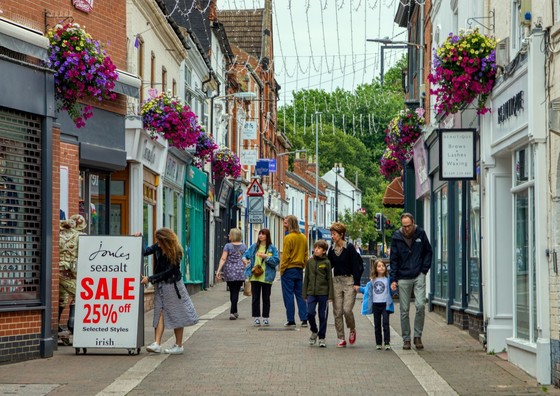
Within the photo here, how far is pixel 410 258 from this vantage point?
15.9 meters

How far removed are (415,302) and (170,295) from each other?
325 centimetres

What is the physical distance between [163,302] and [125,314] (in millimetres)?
513

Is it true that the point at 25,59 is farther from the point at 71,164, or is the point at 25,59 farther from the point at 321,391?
the point at 321,391

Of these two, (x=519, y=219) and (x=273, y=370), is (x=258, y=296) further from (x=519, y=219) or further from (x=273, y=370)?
(x=273, y=370)

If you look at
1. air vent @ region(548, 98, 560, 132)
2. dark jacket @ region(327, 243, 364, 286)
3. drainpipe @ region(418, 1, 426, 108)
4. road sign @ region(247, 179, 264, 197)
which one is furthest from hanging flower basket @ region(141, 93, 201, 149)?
air vent @ region(548, 98, 560, 132)

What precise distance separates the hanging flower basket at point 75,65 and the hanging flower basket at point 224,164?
75.3 ft

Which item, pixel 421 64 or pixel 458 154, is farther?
pixel 421 64

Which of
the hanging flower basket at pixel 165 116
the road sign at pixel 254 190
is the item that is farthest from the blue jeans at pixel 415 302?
the road sign at pixel 254 190

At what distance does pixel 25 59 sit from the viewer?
47.6 ft

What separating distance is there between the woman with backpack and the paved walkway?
3.83 m

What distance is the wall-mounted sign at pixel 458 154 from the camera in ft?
56.7

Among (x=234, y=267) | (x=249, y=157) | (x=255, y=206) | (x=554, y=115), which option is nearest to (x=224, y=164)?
(x=255, y=206)

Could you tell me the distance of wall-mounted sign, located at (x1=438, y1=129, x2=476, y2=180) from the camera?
1728 cm

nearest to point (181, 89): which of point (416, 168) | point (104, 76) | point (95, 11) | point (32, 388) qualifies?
point (416, 168)
